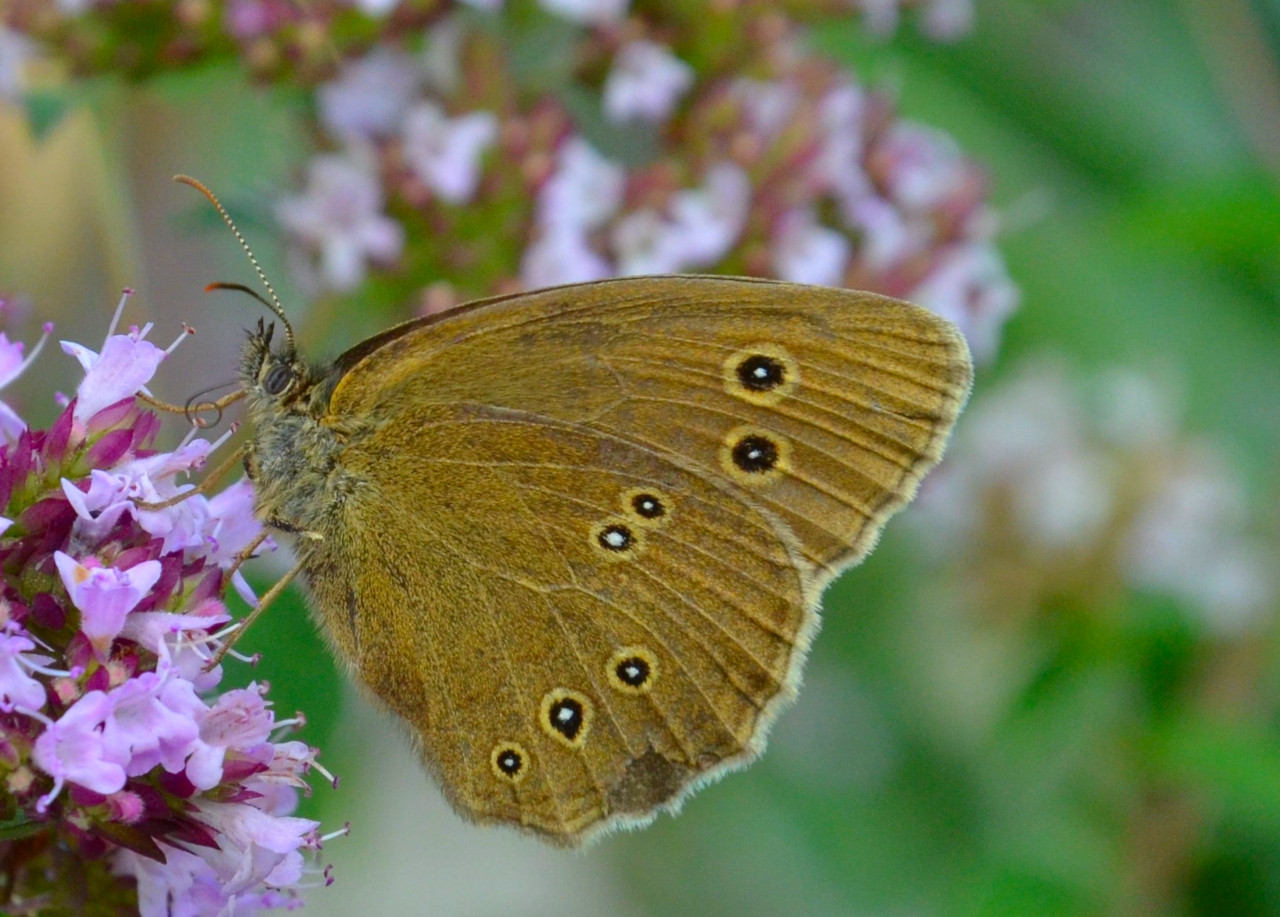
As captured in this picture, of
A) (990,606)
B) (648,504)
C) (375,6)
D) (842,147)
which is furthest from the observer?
(990,606)

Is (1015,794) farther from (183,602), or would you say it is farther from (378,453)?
(183,602)

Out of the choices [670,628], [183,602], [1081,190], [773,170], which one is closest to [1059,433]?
[1081,190]

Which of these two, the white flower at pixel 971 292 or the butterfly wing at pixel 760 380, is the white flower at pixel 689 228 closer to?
the white flower at pixel 971 292

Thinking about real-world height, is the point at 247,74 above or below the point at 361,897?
above

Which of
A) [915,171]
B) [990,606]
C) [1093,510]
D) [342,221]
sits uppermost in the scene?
[915,171]

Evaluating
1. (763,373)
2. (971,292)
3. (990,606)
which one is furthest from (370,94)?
(990,606)

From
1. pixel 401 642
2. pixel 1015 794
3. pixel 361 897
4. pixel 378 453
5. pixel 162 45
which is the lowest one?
pixel 361 897

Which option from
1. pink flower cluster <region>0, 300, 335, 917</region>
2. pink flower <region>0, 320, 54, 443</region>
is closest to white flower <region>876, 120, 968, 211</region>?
pink flower cluster <region>0, 300, 335, 917</region>

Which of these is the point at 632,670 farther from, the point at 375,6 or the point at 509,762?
the point at 375,6
